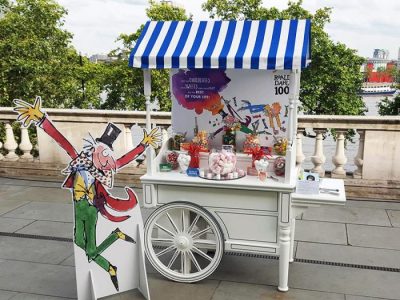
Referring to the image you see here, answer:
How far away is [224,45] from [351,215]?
137 inches

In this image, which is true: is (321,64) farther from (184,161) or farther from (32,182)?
(184,161)

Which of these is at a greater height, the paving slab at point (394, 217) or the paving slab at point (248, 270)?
the paving slab at point (394, 217)

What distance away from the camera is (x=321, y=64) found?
1702 centimetres

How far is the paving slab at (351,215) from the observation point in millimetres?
5839

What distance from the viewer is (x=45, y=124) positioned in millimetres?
3537

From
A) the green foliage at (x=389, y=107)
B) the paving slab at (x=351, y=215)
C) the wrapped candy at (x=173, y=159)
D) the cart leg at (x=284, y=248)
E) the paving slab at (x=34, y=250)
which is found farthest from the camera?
the green foliage at (x=389, y=107)

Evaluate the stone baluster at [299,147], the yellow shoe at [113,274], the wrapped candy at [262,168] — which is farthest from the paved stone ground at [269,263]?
the wrapped candy at [262,168]

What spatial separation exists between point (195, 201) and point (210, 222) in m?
0.27

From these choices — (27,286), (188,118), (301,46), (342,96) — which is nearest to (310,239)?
(188,118)

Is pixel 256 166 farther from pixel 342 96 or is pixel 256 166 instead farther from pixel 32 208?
pixel 342 96

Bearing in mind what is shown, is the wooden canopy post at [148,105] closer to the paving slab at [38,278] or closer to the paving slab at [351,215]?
the paving slab at [38,278]

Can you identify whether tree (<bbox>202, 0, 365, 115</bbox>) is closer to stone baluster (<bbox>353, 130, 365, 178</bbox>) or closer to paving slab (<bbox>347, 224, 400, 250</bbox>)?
stone baluster (<bbox>353, 130, 365, 178</bbox>)

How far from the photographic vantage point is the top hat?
3607 mm

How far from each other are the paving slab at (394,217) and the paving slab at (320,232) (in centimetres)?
73
